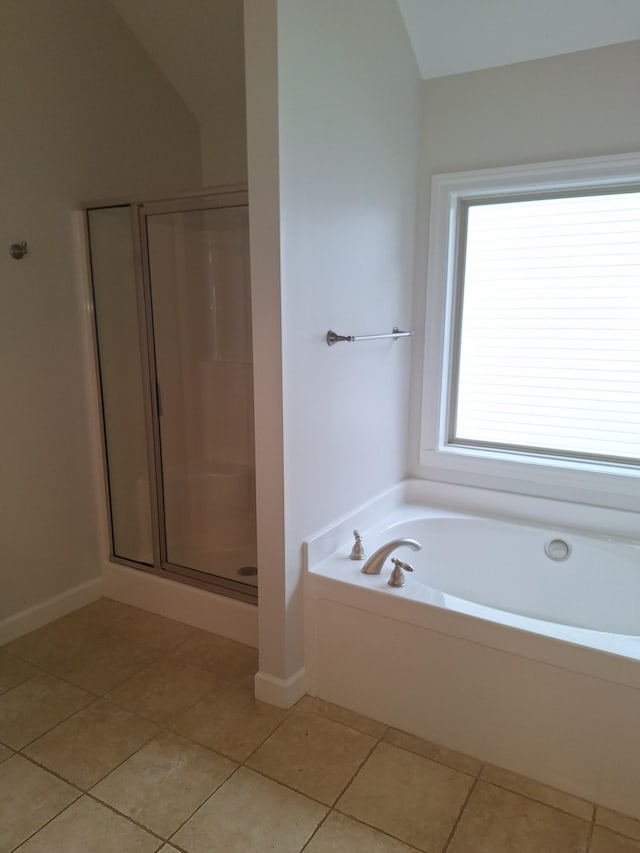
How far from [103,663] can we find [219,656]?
0.45m

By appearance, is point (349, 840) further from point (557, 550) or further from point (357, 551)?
point (557, 550)

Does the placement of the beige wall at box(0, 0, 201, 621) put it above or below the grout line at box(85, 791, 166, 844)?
above

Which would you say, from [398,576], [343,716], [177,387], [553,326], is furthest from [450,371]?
[343,716]

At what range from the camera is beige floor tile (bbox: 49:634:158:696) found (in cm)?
220

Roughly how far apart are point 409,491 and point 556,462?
0.68 meters

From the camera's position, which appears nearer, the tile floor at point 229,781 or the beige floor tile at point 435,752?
the tile floor at point 229,781

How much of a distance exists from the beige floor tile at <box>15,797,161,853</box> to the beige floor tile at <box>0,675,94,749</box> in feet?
1.25

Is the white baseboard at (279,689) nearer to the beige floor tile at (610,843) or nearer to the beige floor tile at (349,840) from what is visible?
the beige floor tile at (349,840)

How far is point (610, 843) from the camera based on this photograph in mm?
1543

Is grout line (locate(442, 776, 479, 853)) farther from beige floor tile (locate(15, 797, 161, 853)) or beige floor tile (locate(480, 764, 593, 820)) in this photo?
beige floor tile (locate(15, 797, 161, 853))

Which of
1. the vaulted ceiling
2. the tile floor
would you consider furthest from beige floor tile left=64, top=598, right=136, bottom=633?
the vaulted ceiling

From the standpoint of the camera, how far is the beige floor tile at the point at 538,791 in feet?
5.43

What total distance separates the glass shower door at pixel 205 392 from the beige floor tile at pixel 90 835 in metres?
1.06

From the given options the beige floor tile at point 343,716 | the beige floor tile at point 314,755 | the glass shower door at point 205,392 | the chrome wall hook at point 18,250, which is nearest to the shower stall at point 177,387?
the glass shower door at point 205,392
